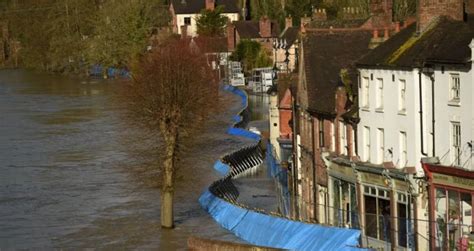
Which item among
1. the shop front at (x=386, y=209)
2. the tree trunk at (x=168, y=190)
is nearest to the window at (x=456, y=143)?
the shop front at (x=386, y=209)

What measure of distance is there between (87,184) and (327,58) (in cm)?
2112

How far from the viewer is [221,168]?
6556 centimetres

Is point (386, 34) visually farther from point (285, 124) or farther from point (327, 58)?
point (285, 124)

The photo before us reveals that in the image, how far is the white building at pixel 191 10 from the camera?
183 m

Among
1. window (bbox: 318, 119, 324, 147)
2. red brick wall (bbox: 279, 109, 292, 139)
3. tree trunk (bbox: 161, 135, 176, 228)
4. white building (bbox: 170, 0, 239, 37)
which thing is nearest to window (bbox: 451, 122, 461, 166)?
window (bbox: 318, 119, 324, 147)

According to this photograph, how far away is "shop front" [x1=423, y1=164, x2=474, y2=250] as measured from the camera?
Answer: 31.4 meters

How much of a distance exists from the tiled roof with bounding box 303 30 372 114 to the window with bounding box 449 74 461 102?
11.4 meters

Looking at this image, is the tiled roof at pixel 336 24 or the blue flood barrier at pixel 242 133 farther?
the blue flood barrier at pixel 242 133

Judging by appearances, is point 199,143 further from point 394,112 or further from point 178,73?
point 394,112

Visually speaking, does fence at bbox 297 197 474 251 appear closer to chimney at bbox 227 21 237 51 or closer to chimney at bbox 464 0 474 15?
chimney at bbox 464 0 474 15

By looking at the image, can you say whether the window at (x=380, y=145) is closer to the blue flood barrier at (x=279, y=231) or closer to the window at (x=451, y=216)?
the blue flood barrier at (x=279, y=231)

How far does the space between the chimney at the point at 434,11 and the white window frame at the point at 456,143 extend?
15.9ft

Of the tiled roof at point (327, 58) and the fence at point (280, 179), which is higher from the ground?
the tiled roof at point (327, 58)

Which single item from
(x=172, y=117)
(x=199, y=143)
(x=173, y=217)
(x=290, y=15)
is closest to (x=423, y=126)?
(x=173, y=217)
